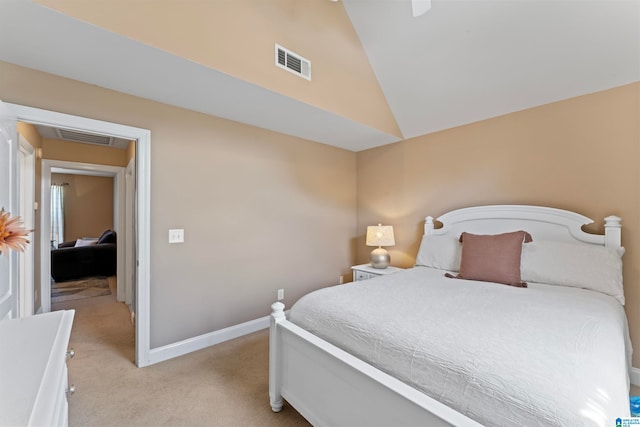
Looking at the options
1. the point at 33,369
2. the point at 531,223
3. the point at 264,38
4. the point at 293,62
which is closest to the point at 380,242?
the point at 531,223

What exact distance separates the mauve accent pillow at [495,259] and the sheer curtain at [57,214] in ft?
29.1

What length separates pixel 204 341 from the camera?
2.62 m

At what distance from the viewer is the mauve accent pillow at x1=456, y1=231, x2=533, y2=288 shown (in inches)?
85.6

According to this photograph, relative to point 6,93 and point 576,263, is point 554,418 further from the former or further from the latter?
point 6,93

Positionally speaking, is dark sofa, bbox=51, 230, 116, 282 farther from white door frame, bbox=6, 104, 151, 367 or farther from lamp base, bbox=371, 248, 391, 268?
lamp base, bbox=371, 248, 391, 268

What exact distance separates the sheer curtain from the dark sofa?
2.12 m

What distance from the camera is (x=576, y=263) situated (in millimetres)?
2070

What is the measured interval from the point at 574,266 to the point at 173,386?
10.2 ft

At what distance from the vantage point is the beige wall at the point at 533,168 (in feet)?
7.06

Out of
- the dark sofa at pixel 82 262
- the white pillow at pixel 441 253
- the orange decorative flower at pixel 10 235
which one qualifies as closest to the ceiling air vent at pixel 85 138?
the dark sofa at pixel 82 262

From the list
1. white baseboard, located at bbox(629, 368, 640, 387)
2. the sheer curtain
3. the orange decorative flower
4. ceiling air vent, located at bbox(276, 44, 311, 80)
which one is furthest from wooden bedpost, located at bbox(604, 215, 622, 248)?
the sheer curtain

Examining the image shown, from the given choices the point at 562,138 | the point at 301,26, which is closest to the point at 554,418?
the point at 562,138

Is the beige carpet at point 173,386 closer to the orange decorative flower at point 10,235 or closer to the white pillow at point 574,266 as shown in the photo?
the orange decorative flower at point 10,235

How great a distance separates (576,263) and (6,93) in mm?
4119
